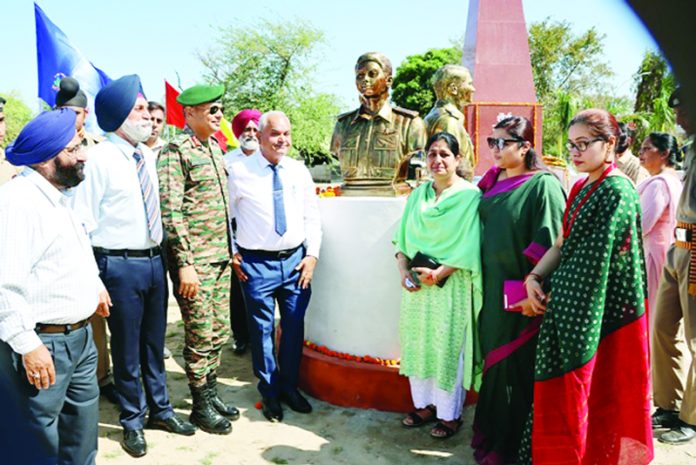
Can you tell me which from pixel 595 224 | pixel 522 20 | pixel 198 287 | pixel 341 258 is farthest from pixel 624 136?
pixel 522 20

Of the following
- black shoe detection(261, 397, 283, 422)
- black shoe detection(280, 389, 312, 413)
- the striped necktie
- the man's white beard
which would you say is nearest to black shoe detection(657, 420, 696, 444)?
black shoe detection(280, 389, 312, 413)

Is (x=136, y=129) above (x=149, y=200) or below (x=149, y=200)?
above

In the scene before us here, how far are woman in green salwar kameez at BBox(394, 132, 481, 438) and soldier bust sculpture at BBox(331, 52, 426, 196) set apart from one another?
0.56 meters

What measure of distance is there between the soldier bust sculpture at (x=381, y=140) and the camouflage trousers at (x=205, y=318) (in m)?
1.15

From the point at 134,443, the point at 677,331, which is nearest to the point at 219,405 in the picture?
the point at 134,443

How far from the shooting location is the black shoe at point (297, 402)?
3.55 m

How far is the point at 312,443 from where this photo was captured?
10.4 feet

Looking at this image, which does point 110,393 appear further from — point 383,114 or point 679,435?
point 679,435

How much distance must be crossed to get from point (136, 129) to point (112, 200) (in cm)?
44

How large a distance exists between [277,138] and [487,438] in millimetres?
2125

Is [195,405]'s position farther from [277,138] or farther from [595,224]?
[595,224]

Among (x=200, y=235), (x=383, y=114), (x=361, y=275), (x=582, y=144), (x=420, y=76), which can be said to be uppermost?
(x=420, y=76)

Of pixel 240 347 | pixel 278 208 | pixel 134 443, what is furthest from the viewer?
pixel 240 347

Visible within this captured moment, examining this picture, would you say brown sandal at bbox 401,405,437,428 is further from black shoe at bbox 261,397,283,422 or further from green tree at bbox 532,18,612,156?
green tree at bbox 532,18,612,156
